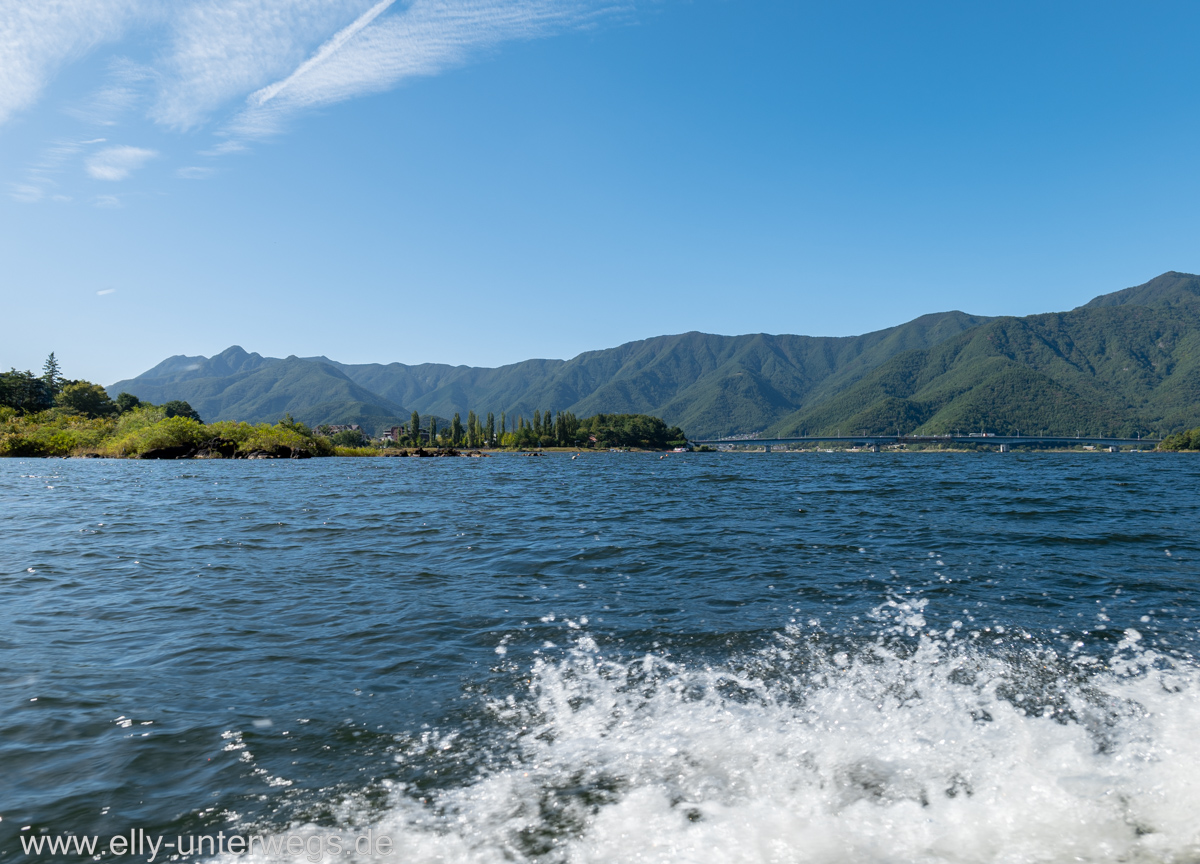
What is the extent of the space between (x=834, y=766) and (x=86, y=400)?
201 meters

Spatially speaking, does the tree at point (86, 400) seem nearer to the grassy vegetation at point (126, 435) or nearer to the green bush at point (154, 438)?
the grassy vegetation at point (126, 435)

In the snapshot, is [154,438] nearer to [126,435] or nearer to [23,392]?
[126,435]

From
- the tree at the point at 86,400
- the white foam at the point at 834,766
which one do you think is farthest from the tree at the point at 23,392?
the white foam at the point at 834,766

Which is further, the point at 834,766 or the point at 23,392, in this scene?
the point at 23,392

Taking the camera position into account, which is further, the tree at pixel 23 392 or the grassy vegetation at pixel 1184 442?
the grassy vegetation at pixel 1184 442

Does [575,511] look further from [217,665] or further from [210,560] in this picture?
[217,665]

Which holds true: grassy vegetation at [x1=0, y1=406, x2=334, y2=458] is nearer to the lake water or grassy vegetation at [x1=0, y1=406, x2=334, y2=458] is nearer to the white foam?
the lake water

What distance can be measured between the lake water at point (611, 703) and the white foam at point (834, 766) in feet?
0.12

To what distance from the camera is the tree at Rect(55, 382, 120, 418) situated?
490 ft

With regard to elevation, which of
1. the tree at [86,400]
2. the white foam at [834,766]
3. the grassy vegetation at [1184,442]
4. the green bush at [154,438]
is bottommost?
the grassy vegetation at [1184,442]

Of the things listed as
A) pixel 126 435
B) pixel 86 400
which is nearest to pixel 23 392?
pixel 86 400

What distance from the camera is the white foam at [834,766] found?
494cm

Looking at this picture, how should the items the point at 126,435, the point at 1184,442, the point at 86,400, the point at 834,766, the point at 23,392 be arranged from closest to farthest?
1. the point at 834,766
2. the point at 126,435
3. the point at 23,392
4. the point at 86,400
5. the point at 1184,442

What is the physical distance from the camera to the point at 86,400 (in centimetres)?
15288
